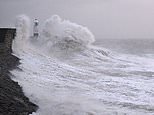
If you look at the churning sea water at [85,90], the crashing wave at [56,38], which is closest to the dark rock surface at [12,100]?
the churning sea water at [85,90]

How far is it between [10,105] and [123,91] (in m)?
3.97

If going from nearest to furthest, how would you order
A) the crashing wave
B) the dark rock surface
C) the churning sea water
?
the dark rock surface → the churning sea water → the crashing wave

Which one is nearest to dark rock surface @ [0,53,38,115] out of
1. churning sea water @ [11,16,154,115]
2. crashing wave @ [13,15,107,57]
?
churning sea water @ [11,16,154,115]

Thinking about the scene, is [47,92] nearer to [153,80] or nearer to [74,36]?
[153,80]

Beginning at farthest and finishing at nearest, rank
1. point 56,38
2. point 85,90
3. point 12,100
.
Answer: point 56,38
point 85,90
point 12,100

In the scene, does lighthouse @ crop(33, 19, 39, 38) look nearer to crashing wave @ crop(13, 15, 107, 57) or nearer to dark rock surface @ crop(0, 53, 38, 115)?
crashing wave @ crop(13, 15, 107, 57)

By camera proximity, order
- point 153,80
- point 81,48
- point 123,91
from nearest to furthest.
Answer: point 123,91 → point 153,80 → point 81,48

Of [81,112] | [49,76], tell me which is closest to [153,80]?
[49,76]

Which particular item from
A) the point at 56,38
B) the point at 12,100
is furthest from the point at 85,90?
the point at 56,38

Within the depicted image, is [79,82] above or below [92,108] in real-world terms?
above

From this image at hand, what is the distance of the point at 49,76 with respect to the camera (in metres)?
11.4

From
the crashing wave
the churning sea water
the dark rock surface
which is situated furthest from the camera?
the crashing wave

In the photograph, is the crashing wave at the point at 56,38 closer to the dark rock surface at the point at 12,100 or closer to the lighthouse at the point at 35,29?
the lighthouse at the point at 35,29

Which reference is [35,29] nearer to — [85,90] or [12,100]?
[85,90]
